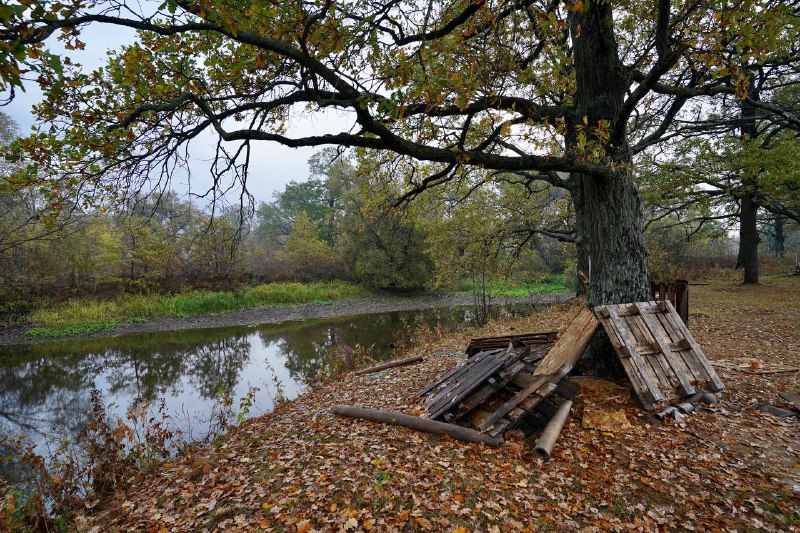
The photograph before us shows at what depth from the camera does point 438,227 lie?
14.6 m

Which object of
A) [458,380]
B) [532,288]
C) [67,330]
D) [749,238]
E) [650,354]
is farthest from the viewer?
[532,288]

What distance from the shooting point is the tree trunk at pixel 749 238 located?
16531 mm

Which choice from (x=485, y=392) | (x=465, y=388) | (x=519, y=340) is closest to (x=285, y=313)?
(x=519, y=340)

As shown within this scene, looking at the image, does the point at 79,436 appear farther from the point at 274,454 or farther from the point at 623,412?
the point at 623,412

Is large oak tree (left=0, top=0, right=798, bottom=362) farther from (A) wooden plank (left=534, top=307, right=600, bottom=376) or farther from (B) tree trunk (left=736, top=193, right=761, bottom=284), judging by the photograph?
(B) tree trunk (left=736, top=193, right=761, bottom=284)

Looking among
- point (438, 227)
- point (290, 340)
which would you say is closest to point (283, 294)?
point (290, 340)

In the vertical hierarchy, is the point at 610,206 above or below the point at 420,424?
above

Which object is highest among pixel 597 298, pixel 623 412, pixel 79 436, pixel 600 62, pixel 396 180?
pixel 600 62

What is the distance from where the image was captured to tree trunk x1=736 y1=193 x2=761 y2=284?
54.2 ft

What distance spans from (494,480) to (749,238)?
62.8 ft

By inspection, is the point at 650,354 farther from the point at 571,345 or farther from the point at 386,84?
the point at 386,84

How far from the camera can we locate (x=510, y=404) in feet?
16.0

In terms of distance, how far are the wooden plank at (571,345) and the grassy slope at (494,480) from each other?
557 millimetres

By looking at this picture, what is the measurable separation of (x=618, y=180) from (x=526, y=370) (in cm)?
314
